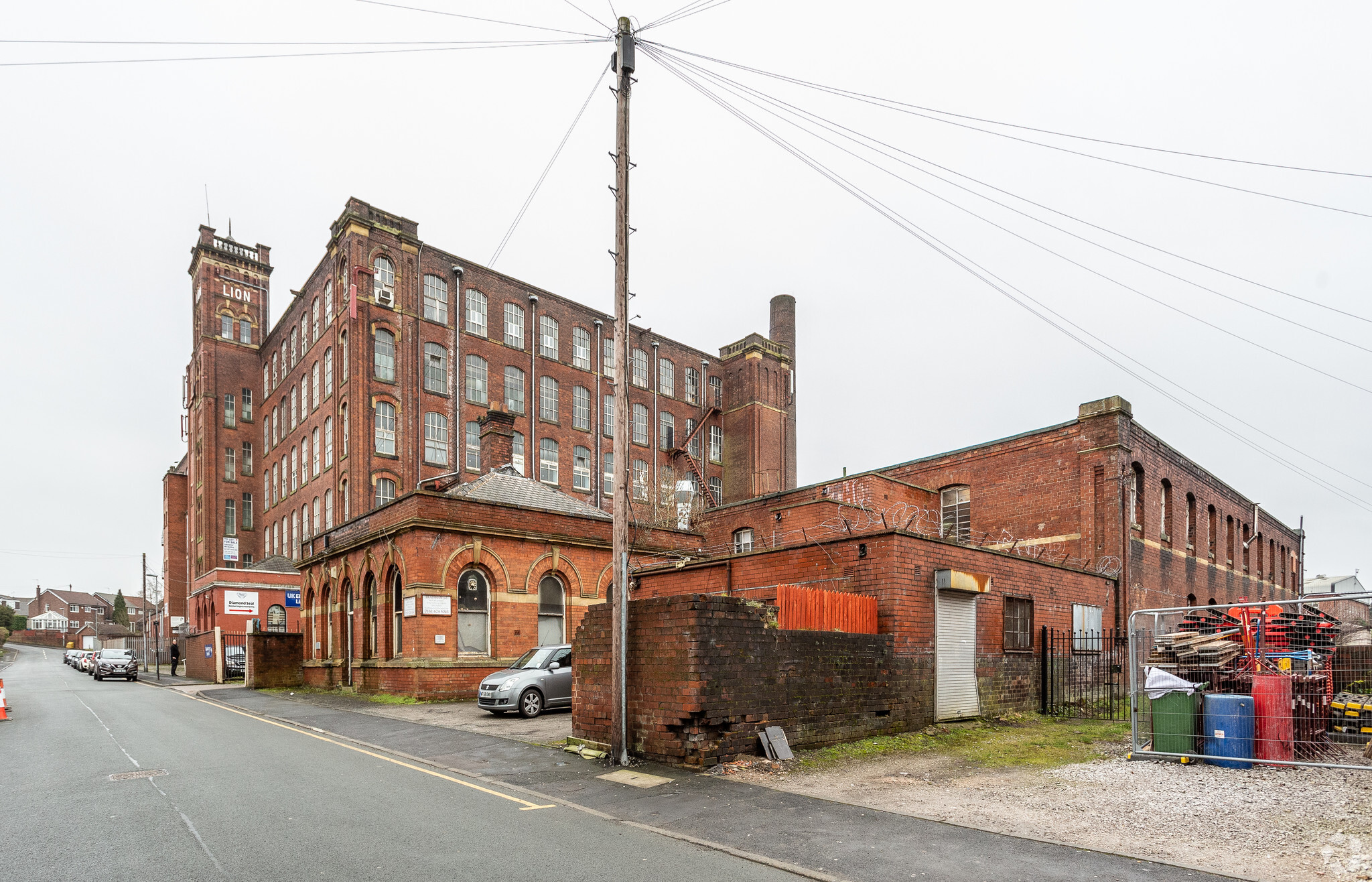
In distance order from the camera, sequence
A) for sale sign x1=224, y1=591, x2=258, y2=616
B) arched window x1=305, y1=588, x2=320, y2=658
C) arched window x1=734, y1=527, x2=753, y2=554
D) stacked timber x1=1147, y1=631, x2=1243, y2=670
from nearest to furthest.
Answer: stacked timber x1=1147, y1=631, x2=1243, y2=670 < arched window x1=305, y1=588, x2=320, y2=658 < arched window x1=734, y1=527, x2=753, y2=554 < for sale sign x1=224, y1=591, x2=258, y2=616

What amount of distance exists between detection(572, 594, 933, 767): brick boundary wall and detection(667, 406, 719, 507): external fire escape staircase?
42.8 metres

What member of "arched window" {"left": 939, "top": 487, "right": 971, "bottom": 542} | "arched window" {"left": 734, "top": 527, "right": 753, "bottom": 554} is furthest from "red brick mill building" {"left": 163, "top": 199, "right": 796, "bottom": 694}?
"arched window" {"left": 939, "top": 487, "right": 971, "bottom": 542}

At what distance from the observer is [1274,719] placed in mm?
9734

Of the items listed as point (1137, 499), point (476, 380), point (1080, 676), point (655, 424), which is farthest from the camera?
point (655, 424)

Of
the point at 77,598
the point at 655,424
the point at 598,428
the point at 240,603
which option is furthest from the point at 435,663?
the point at 77,598

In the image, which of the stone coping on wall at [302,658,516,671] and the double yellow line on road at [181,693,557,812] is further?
the stone coping on wall at [302,658,516,671]

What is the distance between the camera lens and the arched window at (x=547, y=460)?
48.8 m

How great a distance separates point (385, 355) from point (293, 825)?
36.8 meters

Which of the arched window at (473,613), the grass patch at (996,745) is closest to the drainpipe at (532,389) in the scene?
the arched window at (473,613)

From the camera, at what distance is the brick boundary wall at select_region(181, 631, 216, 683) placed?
37744 mm

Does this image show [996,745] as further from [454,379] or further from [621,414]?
[454,379]

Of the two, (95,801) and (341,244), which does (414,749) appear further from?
(341,244)

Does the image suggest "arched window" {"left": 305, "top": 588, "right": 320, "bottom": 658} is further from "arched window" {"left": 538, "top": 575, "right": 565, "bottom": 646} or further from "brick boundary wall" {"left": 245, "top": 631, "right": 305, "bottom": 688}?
"arched window" {"left": 538, "top": 575, "right": 565, "bottom": 646}

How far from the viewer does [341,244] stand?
4153 cm
